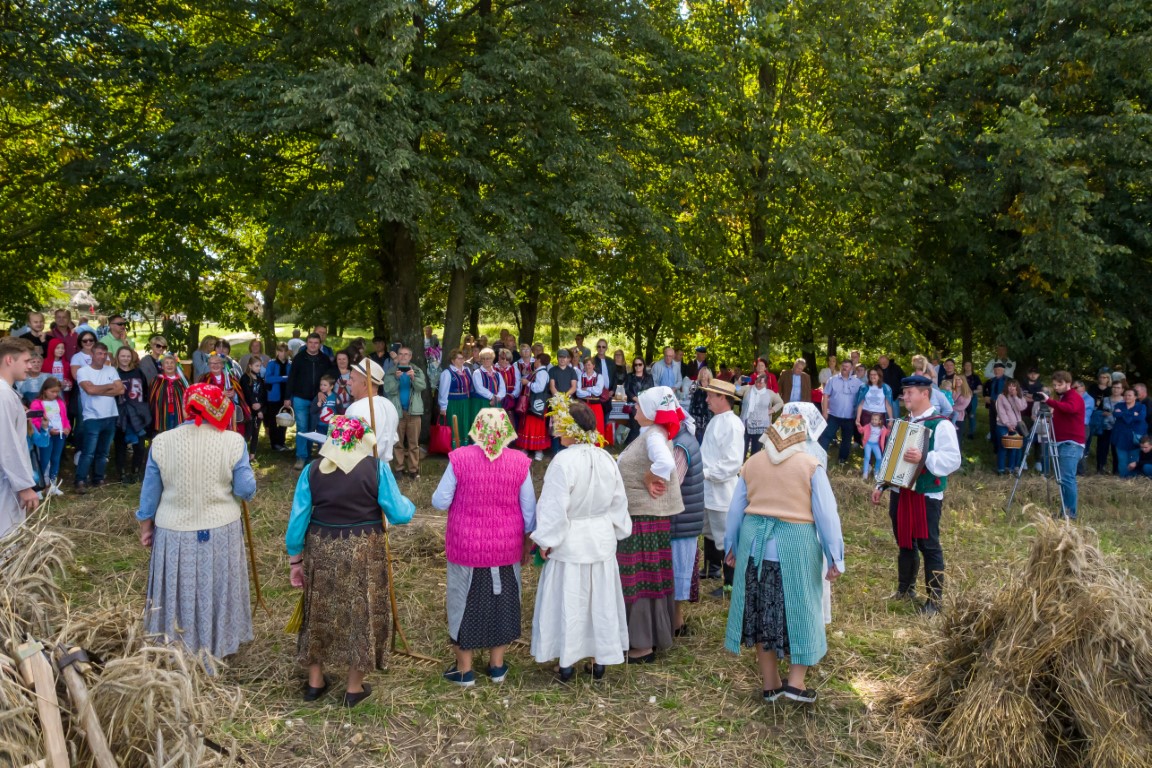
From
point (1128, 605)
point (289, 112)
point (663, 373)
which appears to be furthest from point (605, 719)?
point (663, 373)

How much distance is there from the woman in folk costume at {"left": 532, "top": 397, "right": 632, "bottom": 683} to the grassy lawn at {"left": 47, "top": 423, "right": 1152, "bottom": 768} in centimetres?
32

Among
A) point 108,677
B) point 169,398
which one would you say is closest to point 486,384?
point 169,398

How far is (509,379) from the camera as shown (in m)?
13.1

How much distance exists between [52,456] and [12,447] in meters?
5.37

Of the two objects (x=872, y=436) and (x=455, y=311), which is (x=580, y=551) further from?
(x=455, y=311)

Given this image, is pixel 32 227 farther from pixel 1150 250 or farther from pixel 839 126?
pixel 1150 250

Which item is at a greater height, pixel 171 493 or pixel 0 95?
pixel 0 95

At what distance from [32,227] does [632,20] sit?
9823 millimetres

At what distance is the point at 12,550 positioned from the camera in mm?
3771

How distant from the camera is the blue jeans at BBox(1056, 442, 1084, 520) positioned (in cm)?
1047

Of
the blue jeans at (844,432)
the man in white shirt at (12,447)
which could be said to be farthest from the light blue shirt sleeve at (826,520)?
the blue jeans at (844,432)

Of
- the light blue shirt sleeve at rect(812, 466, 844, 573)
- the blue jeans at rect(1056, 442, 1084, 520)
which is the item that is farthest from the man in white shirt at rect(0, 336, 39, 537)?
the blue jeans at rect(1056, 442, 1084, 520)

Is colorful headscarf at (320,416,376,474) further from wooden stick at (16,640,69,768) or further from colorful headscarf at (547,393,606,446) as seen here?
wooden stick at (16,640,69,768)

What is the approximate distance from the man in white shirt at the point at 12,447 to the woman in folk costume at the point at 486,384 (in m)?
7.03
